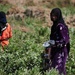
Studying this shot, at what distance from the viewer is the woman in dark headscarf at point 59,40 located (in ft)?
25.5

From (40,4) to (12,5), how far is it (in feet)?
7.71

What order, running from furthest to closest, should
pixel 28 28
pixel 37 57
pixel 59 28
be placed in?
pixel 28 28 → pixel 37 57 → pixel 59 28

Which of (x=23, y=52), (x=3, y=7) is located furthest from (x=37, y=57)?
(x=3, y=7)

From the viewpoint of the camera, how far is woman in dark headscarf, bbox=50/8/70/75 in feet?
25.5

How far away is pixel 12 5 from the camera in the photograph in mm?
16328

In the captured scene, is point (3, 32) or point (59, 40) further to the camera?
point (3, 32)

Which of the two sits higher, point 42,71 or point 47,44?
point 47,44

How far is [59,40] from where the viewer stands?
782 cm

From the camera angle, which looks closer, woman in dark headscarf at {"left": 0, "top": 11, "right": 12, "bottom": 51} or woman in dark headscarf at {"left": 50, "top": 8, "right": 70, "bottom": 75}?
woman in dark headscarf at {"left": 50, "top": 8, "right": 70, "bottom": 75}

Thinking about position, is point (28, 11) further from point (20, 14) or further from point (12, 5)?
point (12, 5)

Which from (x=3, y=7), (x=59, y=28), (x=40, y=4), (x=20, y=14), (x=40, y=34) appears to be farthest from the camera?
(x=40, y=4)

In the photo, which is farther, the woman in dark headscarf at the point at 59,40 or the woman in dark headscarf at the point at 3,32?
the woman in dark headscarf at the point at 3,32

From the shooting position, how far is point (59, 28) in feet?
25.5

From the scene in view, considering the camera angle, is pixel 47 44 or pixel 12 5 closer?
pixel 47 44
